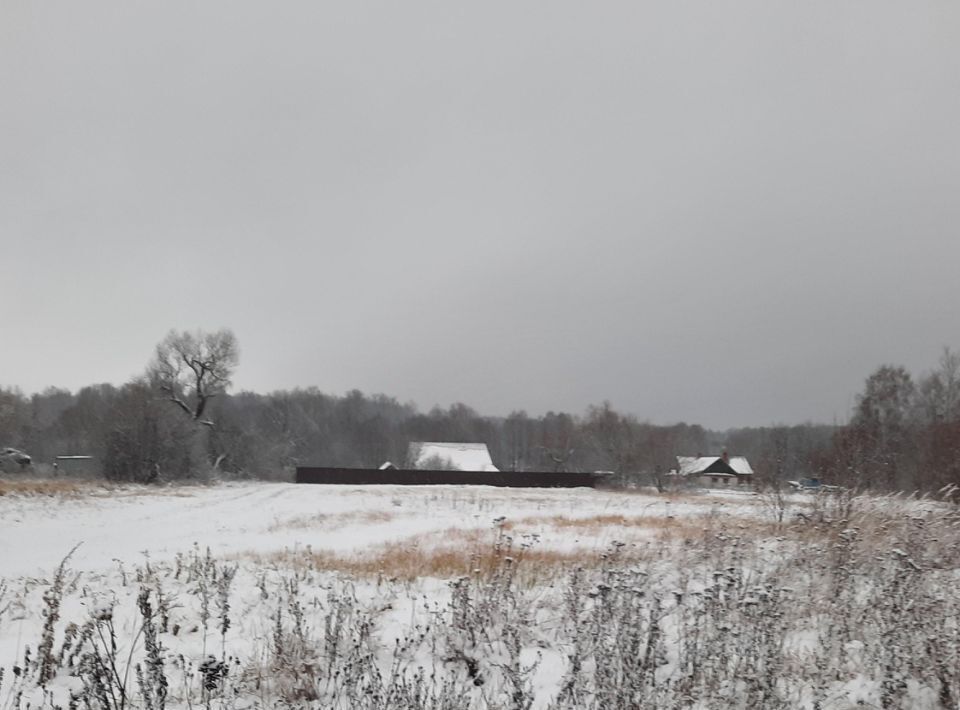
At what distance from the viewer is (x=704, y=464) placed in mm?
80938

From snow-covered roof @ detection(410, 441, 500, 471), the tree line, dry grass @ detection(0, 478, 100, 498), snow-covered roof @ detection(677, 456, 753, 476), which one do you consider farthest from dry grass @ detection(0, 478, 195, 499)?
snow-covered roof @ detection(677, 456, 753, 476)

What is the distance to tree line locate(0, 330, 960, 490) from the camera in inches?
540

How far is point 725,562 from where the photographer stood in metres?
7.88

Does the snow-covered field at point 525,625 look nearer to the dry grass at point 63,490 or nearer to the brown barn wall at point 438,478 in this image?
the dry grass at point 63,490

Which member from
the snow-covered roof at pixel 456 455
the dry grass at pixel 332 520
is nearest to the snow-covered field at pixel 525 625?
the dry grass at pixel 332 520

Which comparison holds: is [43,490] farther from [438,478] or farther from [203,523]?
[438,478]

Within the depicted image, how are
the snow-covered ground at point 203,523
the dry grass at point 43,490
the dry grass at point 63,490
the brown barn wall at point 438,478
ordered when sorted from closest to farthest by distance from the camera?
the snow-covered ground at point 203,523 → the dry grass at point 43,490 → the dry grass at point 63,490 → the brown barn wall at point 438,478

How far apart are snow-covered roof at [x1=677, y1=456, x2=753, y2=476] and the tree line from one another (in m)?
1.80

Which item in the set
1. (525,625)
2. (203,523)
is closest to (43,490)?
(203,523)

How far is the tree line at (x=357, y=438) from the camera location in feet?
45.0

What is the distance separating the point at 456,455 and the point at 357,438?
37.2 meters

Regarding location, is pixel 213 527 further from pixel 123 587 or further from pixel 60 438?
pixel 60 438

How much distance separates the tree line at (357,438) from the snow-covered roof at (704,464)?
1803 mm

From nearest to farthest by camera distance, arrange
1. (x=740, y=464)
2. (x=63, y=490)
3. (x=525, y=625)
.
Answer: (x=525, y=625) → (x=63, y=490) → (x=740, y=464)
